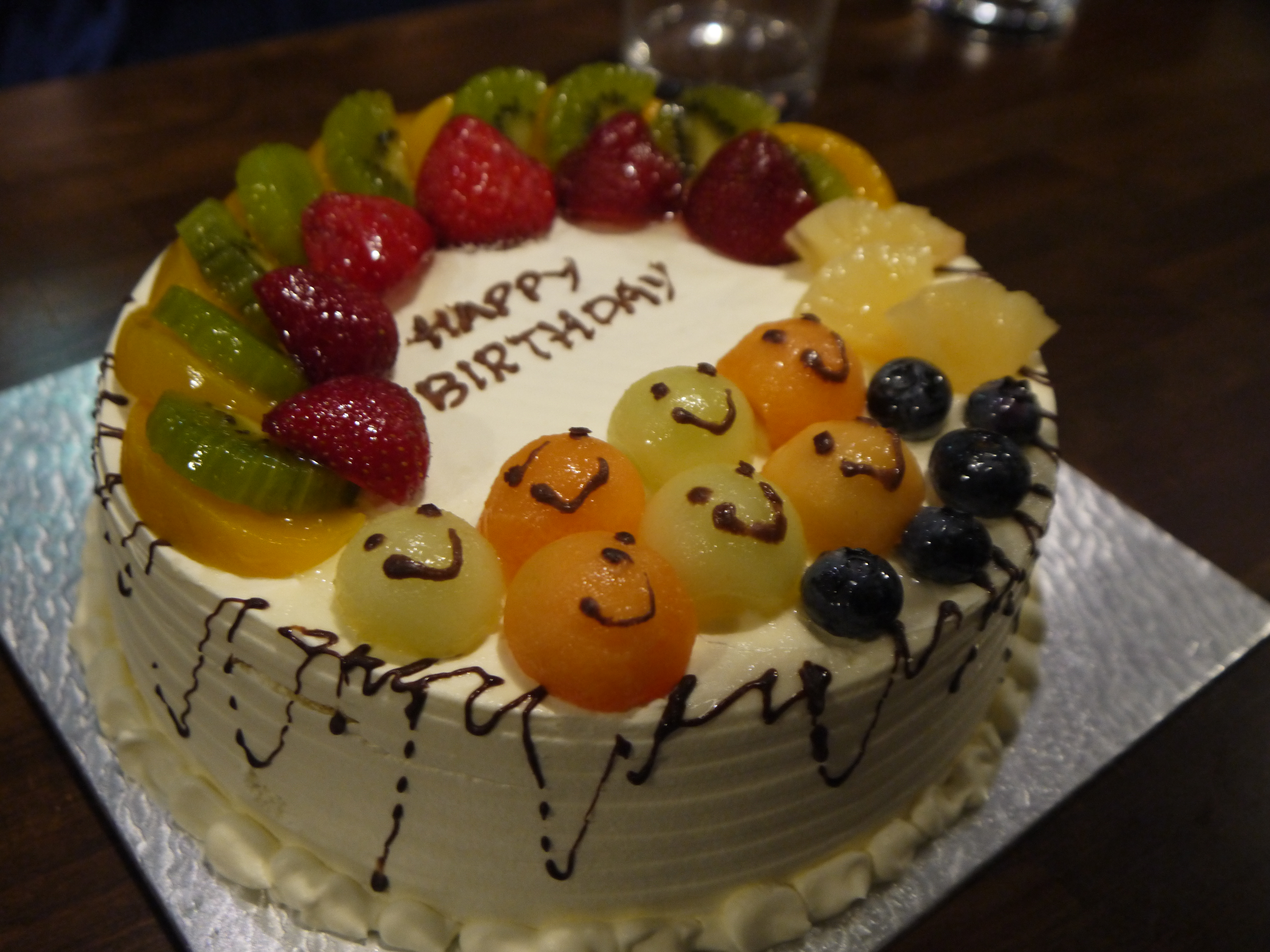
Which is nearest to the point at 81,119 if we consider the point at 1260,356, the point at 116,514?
the point at 116,514

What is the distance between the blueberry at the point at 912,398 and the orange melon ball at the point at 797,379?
0.04 metres

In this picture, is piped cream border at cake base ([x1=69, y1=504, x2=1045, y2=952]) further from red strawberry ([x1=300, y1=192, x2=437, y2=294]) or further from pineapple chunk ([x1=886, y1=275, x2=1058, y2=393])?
red strawberry ([x1=300, y1=192, x2=437, y2=294])

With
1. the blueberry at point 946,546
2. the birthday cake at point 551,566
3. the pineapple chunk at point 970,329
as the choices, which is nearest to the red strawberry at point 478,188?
the birthday cake at point 551,566

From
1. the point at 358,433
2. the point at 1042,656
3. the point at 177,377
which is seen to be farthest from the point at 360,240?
the point at 1042,656

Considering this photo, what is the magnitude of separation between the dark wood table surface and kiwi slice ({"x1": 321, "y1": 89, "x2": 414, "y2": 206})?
0.97 meters

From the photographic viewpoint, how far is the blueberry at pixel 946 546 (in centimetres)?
152

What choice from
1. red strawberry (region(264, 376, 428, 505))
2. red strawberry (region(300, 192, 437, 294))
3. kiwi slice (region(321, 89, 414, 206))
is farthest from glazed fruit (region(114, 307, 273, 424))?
kiwi slice (region(321, 89, 414, 206))

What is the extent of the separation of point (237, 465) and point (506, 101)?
1.17 m

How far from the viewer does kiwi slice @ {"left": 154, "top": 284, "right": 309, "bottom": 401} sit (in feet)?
5.47

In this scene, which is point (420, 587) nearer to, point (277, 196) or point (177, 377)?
point (177, 377)

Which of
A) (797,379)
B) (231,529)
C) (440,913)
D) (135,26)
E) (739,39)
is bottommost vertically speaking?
(135,26)

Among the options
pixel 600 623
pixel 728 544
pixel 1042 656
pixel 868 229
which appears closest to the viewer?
pixel 600 623

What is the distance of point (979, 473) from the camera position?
1.61 metres

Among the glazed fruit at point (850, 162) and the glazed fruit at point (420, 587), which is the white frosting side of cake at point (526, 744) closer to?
the glazed fruit at point (420, 587)
